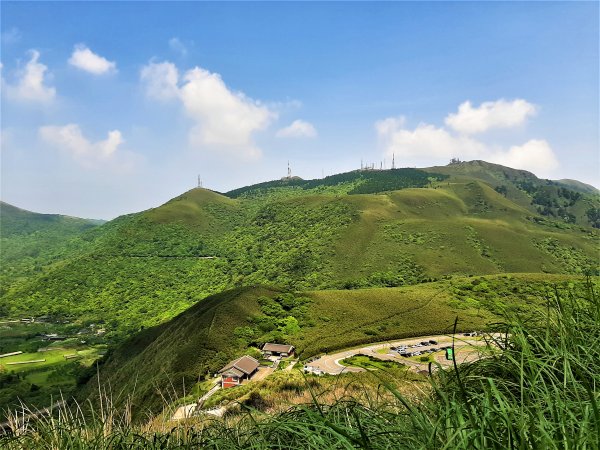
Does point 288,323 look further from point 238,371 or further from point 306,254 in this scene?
point 306,254

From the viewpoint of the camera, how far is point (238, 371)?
36.6 meters

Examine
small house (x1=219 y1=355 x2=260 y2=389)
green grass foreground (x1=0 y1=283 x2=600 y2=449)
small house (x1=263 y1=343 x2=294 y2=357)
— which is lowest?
small house (x1=263 y1=343 x2=294 y2=357)

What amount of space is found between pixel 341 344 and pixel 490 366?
43.1 meters

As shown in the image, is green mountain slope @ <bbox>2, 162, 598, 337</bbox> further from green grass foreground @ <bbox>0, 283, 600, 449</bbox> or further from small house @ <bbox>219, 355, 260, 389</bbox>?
green grass foreground @ <bbox>0, 283, 600, 449</bbox>

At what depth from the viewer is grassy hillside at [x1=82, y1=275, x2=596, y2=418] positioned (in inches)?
1606

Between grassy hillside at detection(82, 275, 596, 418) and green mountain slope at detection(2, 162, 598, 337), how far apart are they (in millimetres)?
27713

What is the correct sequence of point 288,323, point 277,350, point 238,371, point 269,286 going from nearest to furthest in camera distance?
1. point 238,371
2. point 277,350
3. point 288,323
4. point 269,286

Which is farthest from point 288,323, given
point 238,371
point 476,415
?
point 476,415

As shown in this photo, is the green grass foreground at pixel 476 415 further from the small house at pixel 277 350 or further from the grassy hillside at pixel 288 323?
the small house at pixel 277 350

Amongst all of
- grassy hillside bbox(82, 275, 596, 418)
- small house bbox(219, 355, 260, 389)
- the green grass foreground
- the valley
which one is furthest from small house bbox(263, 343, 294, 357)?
the green grass foreground

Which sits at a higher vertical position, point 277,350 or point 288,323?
point 288,323

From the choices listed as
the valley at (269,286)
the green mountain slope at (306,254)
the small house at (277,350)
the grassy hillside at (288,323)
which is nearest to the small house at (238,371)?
the valley at (269,286)

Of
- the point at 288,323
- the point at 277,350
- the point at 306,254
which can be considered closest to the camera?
the point at 277,350

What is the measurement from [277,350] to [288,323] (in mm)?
7237
